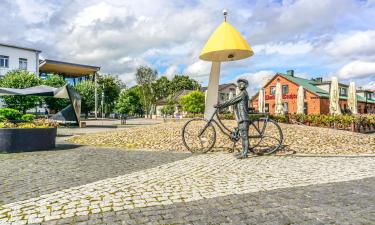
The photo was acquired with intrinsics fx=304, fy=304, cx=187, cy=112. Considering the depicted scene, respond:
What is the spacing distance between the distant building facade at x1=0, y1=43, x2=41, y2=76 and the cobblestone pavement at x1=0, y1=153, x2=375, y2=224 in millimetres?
42512

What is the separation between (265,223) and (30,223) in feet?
8.54

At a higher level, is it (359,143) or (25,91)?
(25,91)

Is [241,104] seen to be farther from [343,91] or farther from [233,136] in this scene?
[343,91]

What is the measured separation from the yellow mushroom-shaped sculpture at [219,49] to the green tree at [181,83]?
237ft

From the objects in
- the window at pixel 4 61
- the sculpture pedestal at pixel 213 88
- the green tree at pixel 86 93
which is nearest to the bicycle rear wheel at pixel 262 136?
the sculpture pedestal at pixel 213 88

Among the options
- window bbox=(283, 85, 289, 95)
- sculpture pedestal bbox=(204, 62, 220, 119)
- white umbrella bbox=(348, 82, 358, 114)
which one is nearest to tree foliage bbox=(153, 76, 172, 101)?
window bbox=(283, 85, 289, 95)

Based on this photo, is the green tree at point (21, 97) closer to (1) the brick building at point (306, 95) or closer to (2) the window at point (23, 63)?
(2) the window at point (23, 63)

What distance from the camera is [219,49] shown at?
37.6 feet

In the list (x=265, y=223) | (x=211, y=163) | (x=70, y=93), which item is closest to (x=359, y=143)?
(x=211, y=163)

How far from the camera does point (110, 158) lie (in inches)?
307

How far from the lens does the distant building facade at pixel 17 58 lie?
40.8 m

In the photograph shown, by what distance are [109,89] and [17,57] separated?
17182mm

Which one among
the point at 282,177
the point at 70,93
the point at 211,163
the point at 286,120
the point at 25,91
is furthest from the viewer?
the point at 286,120

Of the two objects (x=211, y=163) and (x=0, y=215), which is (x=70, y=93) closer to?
(x=211, y=163)
